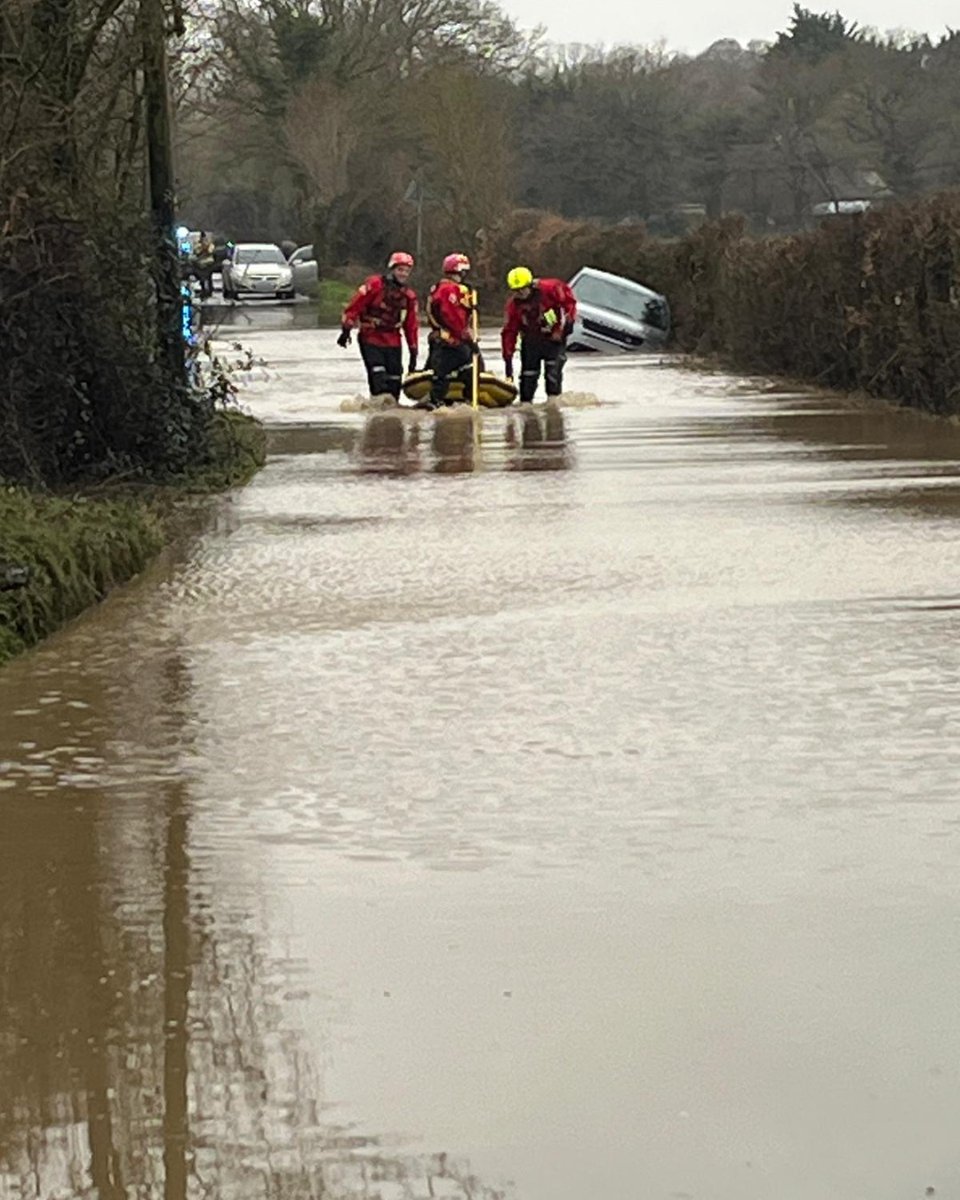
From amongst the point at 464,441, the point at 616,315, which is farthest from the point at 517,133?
the point at 464,441

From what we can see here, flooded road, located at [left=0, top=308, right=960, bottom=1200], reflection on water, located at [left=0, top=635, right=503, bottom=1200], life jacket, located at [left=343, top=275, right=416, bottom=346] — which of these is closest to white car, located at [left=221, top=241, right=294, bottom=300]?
life jacket, located at [left=343, top=275, right=416, bottom=346]

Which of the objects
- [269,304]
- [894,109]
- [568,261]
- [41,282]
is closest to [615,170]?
[894,109]

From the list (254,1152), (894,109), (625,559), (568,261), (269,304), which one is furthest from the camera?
(894,109)

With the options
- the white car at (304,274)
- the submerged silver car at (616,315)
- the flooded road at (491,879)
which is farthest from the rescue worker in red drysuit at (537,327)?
the white car at (304,274)

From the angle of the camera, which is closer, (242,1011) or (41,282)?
(242,1011)

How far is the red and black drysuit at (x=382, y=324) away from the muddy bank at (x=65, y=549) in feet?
28.2

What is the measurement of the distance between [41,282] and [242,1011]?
1068cm

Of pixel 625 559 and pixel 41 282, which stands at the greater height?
pixel 41 282

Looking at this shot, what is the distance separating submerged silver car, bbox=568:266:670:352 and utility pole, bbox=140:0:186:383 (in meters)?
20.0

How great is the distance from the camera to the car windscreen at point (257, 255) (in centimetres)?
6494

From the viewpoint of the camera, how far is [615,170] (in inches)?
3457

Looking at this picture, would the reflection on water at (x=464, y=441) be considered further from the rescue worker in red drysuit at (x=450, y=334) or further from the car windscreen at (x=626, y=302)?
the car windscreen at (x=626, y=302)

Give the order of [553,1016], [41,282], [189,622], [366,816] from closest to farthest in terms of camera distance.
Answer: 1. [553,1016]
2. [366,816]
3. [189,622]
4. [41,282]

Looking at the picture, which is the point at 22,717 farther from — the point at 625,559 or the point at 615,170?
the point at 615,170
